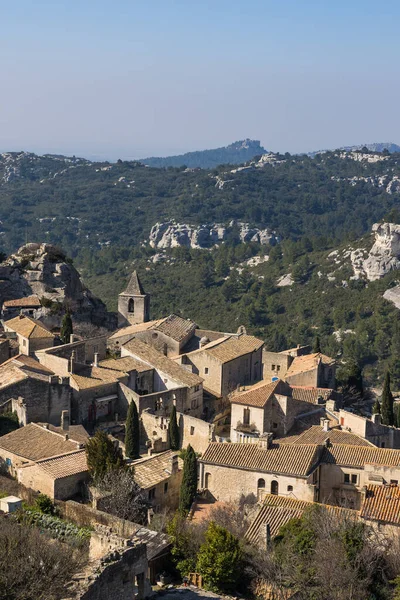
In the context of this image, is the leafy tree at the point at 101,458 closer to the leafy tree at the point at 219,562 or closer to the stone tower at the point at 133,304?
the leafy tree at the point at 219,562

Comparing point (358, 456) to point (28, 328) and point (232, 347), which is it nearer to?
point (232, 347)

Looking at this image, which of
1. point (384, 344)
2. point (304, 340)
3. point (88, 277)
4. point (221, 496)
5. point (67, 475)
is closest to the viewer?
point (67, 475)

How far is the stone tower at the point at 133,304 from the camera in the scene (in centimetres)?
5022

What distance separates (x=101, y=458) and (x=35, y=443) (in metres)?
3.57

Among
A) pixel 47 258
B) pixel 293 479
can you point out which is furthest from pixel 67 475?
pixel 47 258

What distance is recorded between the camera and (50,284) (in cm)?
5353

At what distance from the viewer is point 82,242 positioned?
500 feet

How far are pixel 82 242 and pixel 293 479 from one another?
128 m

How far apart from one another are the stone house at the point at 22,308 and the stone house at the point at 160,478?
1954 centimetres

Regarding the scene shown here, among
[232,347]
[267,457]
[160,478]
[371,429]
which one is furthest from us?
[232,347]

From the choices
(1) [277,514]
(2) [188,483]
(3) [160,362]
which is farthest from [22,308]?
(1) [277,514]

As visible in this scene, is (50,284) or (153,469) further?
(50,284)

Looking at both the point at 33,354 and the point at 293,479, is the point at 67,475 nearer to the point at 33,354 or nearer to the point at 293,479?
the point at 293,479

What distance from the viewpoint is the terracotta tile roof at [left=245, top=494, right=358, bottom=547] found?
79.8 ft
